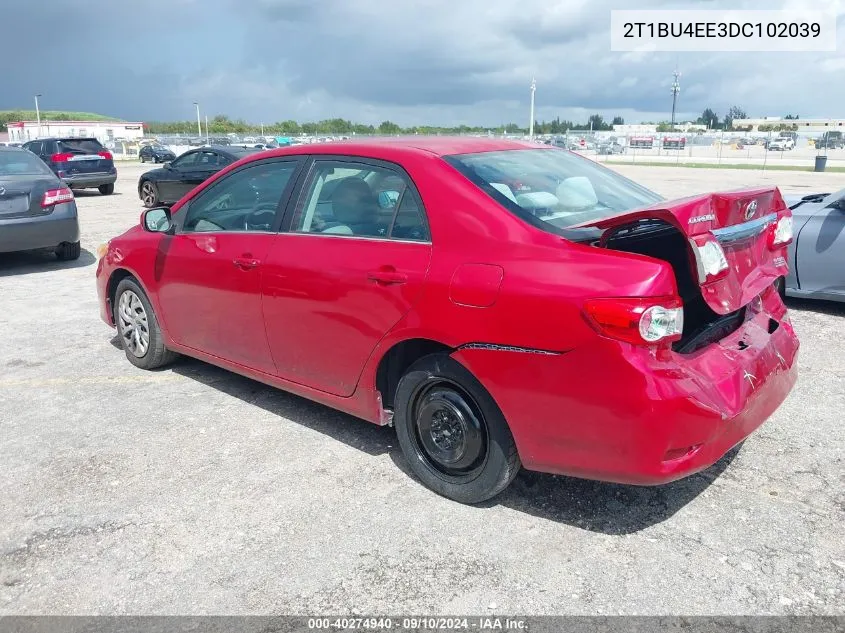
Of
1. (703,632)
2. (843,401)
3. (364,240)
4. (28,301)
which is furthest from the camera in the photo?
(28,301)

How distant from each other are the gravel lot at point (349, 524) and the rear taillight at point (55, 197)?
5.02 meters

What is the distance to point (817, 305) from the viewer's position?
7.10 m

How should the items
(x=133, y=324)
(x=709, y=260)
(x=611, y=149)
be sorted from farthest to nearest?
(x=611, y=149) < (x=133, y=324) < (x=709, y=260)

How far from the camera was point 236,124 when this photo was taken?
97000mm

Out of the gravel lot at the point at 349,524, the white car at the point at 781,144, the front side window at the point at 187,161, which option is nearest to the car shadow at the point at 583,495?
the gravel lot at the point at 349,524

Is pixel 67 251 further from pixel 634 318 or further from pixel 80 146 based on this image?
pixel 80 146

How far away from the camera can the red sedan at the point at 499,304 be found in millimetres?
2766

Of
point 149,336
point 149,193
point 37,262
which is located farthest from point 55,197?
point 149,193

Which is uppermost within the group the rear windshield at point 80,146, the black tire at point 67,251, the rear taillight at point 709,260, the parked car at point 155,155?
the parked car at point 155,155

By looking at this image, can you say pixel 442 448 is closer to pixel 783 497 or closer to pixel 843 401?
pixel 783 497

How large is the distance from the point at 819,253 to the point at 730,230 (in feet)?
13.5

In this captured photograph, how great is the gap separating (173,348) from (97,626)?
2.61m

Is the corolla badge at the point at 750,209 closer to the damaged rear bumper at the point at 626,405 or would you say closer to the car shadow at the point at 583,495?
the damaged rear bumper at the point at 626,405

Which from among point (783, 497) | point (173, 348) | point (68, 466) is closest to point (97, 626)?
point (68, 466)
